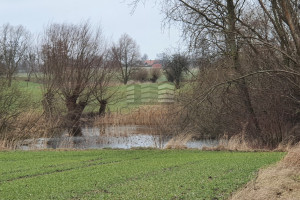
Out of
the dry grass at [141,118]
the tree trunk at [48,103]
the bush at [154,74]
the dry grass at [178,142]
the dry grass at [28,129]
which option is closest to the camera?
the dry grass at [178,142]

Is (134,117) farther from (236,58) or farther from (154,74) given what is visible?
(154,74)

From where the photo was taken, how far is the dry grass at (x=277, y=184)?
6734 millimetres

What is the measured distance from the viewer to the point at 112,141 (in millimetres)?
22875

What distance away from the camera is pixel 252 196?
22.2ft

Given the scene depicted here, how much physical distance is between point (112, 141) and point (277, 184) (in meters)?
16.3

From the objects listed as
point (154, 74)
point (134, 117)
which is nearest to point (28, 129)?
point (134, 117)

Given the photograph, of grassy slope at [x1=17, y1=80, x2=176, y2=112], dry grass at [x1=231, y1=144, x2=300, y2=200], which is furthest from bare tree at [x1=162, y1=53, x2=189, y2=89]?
dry grass at [x1=231, y1=144, x2=300, y2=200]

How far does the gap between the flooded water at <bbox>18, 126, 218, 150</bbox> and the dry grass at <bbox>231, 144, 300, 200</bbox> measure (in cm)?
1070

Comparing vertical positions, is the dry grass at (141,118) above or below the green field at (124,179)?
above

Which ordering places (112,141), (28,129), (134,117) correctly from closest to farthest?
(28,129) → (112,141) → (134,117)

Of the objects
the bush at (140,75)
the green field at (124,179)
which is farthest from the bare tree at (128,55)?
the green field at (124,179)

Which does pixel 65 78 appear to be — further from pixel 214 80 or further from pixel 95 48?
pixel 214 80

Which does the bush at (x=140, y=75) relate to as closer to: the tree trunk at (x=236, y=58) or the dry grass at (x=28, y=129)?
the dry grass at (x=28, y=129)

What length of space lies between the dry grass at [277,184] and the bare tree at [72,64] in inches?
751
